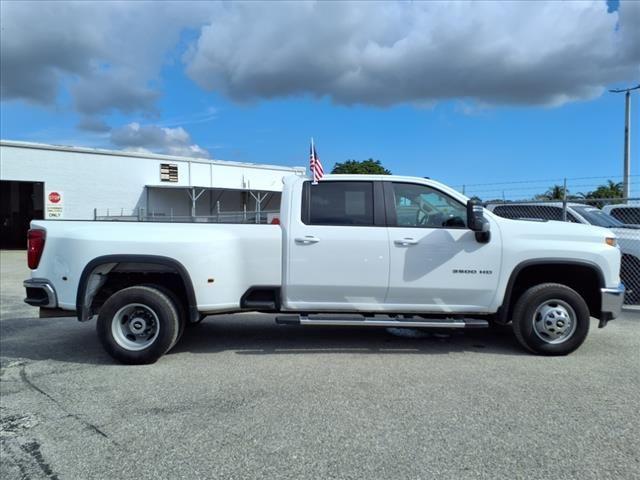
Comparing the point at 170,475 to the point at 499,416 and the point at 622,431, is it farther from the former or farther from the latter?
the point at 622,431

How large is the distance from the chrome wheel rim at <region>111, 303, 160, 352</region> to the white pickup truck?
0.04 feet

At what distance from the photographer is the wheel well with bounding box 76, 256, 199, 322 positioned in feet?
18.1

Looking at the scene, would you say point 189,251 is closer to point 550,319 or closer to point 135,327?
point 135,327

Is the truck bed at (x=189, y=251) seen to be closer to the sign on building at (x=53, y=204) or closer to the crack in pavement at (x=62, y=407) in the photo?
the crack in pavement at (x=62, y=407)

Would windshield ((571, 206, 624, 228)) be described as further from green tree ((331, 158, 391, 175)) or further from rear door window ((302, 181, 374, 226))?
green tree ((331, 158, 391, 175))

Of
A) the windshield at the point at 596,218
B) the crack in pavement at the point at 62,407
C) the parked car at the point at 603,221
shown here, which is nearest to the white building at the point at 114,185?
the parked car at the point at 603,221

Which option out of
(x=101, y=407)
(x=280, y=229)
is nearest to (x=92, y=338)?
(x=101, y=407)

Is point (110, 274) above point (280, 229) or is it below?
below

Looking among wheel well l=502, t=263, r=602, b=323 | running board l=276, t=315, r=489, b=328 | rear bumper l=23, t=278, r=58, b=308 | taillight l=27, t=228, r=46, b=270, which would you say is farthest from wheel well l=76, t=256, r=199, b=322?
wheel well l=502, t=263, r=602, b=323

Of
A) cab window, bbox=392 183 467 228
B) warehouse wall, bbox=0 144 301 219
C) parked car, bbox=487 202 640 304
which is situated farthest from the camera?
warehouse wall, bbox=0 144 301 219

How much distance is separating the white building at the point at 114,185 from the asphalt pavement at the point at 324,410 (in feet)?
51.7

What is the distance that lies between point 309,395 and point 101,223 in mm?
2986

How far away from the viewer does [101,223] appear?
18.6 ft

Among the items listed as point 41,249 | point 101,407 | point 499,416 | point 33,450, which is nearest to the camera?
point 33,450
